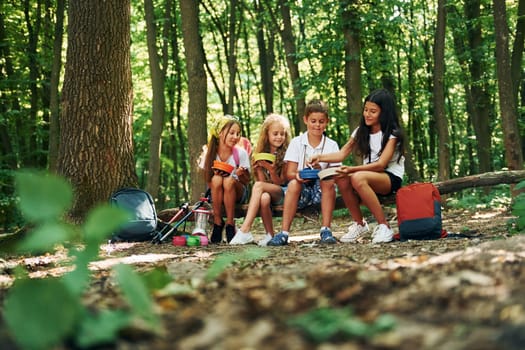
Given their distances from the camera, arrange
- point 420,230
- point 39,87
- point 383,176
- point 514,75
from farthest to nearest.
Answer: point 39,87 → point 514,75 → point 383,176 → point 420,230

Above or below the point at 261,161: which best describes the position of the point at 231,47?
above

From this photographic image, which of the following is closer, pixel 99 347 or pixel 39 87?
pixel 99 347

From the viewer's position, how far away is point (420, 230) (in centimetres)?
557

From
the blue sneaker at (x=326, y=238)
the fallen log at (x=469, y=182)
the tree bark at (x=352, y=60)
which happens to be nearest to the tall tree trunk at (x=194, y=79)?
the tree bark at (x=352, y=60)

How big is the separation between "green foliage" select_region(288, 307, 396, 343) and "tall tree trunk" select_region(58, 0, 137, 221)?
4.81 m

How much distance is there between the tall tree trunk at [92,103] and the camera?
629 centimetres

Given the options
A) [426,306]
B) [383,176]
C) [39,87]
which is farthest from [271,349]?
[39,87]

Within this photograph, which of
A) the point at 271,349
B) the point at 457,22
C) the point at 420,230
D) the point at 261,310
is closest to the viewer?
the point at 271,349

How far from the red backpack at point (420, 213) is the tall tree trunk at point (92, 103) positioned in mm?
3116

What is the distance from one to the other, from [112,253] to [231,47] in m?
11.3

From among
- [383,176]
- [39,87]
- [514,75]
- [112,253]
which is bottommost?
[112,253]

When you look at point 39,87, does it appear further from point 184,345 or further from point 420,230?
point 184,345

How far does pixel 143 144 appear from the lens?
22.7 m

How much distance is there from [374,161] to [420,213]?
2.84ft
